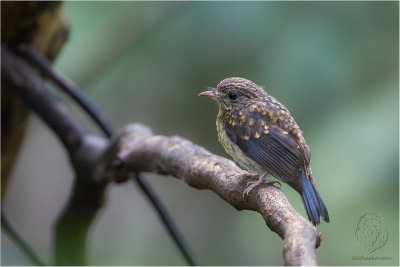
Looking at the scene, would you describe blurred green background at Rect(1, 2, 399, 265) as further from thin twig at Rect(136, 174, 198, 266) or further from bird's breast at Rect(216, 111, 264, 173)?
bird's breast at Rect(216, 111, 264, 173)

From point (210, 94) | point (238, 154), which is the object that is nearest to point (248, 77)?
point (210, 94)

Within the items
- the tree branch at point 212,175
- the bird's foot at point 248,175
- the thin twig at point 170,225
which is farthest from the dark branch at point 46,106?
the bird's foot at point 248,175

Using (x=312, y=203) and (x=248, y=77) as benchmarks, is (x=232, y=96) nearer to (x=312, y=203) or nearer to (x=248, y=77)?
(x=312, y=203)

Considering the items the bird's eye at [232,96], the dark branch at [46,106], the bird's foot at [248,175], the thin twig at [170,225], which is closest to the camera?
the bird's foot at [248,175]

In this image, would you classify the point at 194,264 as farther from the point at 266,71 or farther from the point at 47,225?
the point at 47,225

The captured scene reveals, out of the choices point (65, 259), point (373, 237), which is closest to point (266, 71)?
point (65, 259)

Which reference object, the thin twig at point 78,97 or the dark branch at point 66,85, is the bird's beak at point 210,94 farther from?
the dark branch at point 66,85

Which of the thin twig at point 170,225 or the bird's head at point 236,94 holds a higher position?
the bird's head at point 236,94
